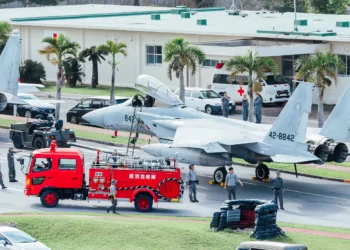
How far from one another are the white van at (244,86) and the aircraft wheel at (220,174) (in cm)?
1947

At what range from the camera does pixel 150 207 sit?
35625 mm

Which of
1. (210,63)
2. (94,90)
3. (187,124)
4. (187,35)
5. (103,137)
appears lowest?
(103,137)

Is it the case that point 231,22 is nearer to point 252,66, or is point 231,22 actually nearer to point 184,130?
point 252,66

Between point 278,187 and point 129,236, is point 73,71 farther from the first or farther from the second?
point 129,236

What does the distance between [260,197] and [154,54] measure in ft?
107

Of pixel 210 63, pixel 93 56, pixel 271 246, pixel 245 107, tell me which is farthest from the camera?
pixel 93 56

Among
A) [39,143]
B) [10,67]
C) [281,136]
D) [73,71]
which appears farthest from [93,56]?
[281,136]

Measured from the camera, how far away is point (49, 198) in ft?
118

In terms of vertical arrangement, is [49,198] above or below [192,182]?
below

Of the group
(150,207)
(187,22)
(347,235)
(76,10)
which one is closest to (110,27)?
(187,22)

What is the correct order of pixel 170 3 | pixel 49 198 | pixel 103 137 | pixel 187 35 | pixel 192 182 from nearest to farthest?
pixel 49 198
pixel 192 182
pixel 103 137
pixel 187 35
pixel 170 3

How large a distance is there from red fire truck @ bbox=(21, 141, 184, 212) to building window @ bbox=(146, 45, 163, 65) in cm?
3436

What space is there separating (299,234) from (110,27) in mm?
41959

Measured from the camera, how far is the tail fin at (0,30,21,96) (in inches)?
2031
